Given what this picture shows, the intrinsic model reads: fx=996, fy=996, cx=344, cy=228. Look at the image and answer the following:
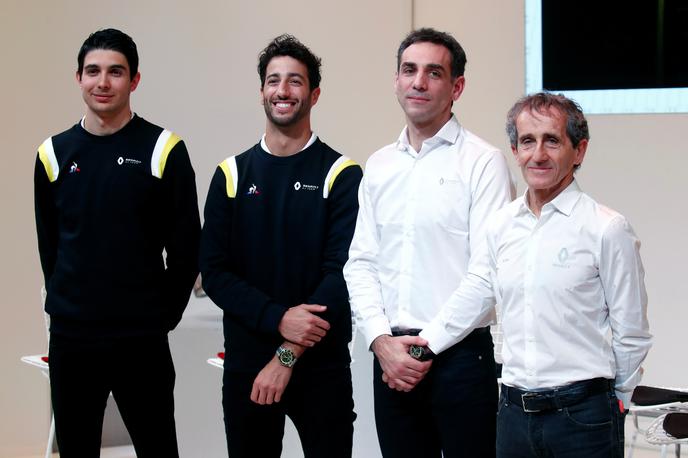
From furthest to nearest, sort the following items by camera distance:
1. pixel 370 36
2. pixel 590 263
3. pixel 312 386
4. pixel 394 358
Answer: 1. pixel 370 36
2. pixel 312 386
3. pixel 394 358
4. pixel 590 263

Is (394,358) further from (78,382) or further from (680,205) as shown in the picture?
(680,205)

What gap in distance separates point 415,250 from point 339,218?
0.33 m

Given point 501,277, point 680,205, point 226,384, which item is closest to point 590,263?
point 501,277

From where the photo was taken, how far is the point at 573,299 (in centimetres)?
224

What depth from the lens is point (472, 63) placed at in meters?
5.65

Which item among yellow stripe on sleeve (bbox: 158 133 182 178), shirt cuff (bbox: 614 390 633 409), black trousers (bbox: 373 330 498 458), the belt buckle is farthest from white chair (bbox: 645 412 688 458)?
yellow stripe on sleeve (bbox: 158 133 182 178)

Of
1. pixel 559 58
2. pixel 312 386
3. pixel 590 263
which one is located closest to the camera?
pixel 590 263

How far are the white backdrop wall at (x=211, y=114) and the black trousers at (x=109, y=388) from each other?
155 centimetres

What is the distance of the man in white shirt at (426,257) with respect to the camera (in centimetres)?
250

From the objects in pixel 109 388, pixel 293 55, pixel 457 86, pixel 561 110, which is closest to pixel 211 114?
pixel 293 55

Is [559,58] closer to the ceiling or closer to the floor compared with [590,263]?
closer to the ceiling

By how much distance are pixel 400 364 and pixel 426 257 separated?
290 mm

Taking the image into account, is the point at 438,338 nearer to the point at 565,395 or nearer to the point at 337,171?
the point at 565,395

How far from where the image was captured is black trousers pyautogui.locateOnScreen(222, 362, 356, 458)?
2756 mm
